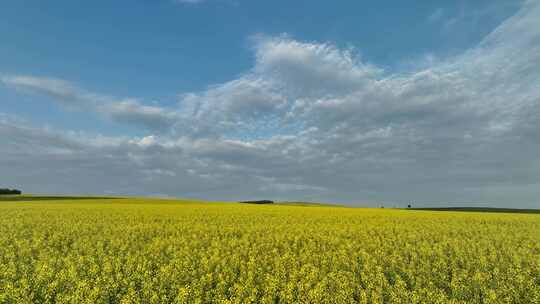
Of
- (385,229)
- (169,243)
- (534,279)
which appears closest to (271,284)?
(169,243)

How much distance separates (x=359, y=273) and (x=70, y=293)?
33.5ft

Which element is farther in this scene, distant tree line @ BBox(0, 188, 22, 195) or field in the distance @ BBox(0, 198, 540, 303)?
distant tree line @ BBox(0, 188, 22, 195)

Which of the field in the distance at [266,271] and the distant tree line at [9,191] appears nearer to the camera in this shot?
the field in the distance at [266,271]

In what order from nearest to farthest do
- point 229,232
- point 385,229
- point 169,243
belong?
point 169,243
point 229,232
point 385,229

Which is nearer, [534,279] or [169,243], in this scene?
[534,279]

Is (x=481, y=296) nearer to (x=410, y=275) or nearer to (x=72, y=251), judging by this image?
(x=410, y=275)

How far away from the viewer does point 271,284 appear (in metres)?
10.9

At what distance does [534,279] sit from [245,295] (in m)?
11.4

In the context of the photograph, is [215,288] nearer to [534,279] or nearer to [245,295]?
[245,295]

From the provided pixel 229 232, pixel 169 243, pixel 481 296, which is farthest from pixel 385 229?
pixel 169 243

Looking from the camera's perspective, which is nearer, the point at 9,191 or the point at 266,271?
the point at 266,271

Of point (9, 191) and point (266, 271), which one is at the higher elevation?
point (9, 191)

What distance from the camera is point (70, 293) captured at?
10.7 meters

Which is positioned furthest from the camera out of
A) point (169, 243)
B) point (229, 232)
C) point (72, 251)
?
point (229, 232)
